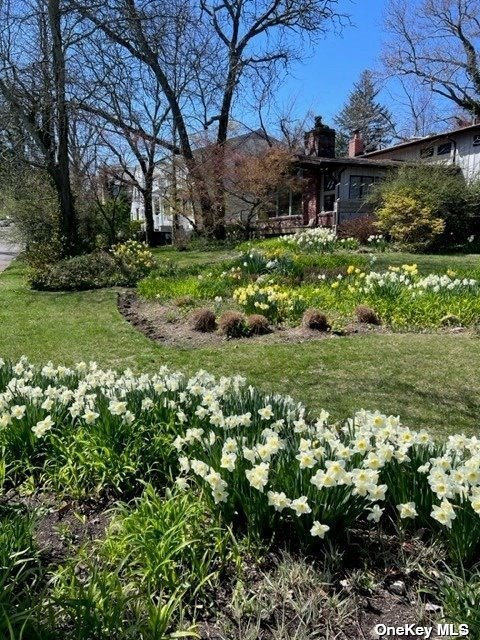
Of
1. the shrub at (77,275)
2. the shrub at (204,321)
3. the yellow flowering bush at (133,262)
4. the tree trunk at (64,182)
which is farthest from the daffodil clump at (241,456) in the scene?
the tree trunk at (64,182)

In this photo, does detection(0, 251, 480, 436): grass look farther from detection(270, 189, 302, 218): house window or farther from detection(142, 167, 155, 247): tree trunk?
detection(270, 189, 302, 218): house window

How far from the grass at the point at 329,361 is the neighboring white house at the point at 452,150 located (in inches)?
696

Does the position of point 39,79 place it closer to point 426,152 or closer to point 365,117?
point 426,152

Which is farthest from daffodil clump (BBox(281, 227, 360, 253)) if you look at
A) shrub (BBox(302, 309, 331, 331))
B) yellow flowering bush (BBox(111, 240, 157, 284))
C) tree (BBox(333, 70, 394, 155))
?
tree (BBox(333, 70, 394, 155))

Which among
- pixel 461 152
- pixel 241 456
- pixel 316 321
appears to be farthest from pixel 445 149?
pixel 241 456

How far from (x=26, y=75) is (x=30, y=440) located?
1029 centimetres

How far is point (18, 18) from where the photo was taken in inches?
380

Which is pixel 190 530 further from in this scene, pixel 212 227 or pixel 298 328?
pixel 212 227

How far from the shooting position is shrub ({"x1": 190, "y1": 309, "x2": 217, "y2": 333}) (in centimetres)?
750

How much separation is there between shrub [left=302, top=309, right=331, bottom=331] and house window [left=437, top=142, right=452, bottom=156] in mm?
21627

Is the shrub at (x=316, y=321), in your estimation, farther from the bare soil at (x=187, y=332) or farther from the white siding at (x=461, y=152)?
the white siding at (x=461, y=152)

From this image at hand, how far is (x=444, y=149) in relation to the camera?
83.0 feet

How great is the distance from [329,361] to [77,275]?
334 inches

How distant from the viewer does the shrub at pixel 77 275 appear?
12148 millimetres
